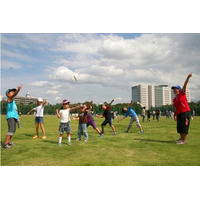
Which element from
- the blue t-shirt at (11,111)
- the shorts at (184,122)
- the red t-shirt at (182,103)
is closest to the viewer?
the blue t-shirt at (11,111)

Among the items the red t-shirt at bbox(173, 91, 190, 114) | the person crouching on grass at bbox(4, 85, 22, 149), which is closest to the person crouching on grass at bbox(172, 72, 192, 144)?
the red t-shirt at bbox(173, 91, 190, 114)

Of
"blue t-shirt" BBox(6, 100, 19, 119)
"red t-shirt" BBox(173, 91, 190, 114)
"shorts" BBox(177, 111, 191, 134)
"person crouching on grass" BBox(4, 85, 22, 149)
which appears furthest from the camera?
"red t-shirt" BBox(173, 91, 190, 114)

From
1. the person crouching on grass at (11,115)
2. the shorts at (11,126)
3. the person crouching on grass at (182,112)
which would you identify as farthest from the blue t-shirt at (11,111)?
the person crouching on grass at (182,112)

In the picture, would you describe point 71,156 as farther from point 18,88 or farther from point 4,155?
point 18,88

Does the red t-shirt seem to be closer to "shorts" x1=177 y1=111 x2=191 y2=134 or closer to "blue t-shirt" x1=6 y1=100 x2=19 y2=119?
"shorts" x1=177 y1=111 x2=191 y2=134

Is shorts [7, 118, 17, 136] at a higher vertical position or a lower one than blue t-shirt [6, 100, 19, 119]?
lower

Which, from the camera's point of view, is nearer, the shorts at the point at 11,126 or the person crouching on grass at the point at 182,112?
the shorts at the point at 11,126

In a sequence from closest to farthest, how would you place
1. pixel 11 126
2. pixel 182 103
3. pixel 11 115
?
pixel 11 126, pixel 11 115, pixel 182 103

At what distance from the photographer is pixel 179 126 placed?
825 cm

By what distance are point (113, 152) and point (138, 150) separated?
3.40 ft

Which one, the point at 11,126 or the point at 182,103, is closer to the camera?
the point at 11,126

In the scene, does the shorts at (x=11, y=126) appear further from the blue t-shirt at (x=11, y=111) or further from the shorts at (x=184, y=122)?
the shorts at (x=184, y=122)

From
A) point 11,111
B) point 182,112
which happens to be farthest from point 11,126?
point 182,112

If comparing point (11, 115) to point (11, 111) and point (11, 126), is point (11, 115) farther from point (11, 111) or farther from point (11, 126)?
point (11, 126)
